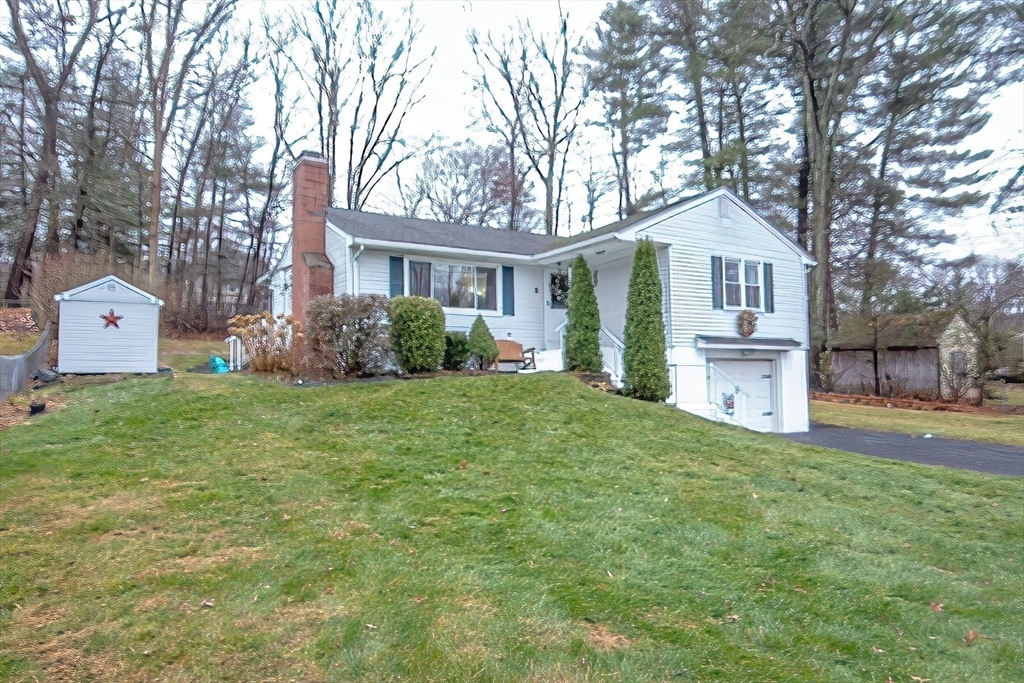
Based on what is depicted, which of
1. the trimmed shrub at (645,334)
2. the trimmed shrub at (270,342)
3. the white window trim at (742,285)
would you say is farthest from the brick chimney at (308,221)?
Result: the white window trim at (742,285)

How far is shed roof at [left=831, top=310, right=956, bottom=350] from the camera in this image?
859 inches

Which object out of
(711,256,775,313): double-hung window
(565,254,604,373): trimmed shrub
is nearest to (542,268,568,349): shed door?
(565,254,604,373): trimmed shrub

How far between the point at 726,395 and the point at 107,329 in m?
12.3

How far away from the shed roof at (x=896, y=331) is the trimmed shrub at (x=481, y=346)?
697 inches

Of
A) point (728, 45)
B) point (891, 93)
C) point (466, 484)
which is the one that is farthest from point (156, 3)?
point (891, 93)

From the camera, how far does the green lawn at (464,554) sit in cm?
323

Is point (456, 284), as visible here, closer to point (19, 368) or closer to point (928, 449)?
point (19, 368)

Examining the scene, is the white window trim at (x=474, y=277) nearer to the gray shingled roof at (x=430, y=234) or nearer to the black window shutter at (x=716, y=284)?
the gray shingled roof at (x=430, y=234)

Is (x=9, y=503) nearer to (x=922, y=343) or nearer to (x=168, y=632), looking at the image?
(x=168, y=632)

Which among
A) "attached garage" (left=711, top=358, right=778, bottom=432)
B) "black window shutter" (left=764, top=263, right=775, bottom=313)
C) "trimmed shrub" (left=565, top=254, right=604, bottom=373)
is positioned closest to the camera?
"trimmed shrub" (left=565, top=254, right=604, bottom=373)

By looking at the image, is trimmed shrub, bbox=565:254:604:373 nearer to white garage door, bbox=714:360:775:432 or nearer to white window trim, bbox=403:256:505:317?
white window trim, bbox=403:256:505:317

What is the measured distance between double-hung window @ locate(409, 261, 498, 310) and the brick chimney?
6.39 ft

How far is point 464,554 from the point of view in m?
4.38

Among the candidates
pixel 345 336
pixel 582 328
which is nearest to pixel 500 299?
pixel 582 328
